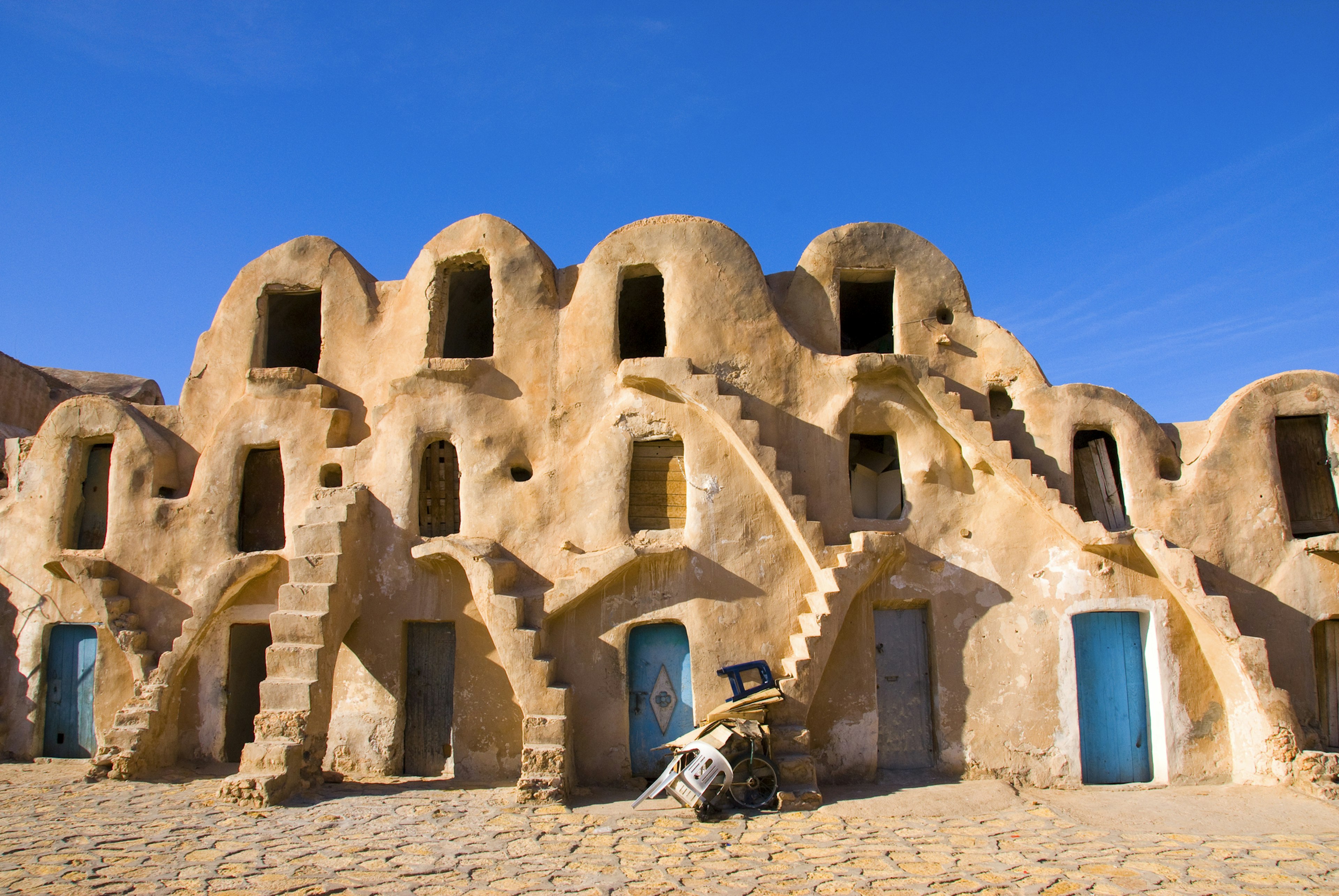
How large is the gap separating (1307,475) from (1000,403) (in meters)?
4.45

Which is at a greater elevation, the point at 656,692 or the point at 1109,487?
the point at 1109,487

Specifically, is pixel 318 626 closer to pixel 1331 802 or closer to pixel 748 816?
pixel 748 816

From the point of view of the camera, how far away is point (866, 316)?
15383mm

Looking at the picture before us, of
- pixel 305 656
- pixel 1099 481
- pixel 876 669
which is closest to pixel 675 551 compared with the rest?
pixel 876 669

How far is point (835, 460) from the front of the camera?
40.7 feet

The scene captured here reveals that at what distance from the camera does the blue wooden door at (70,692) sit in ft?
44.8

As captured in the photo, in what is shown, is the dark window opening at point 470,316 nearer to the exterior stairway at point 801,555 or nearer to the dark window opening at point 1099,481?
the exterior stairway at point 801,555

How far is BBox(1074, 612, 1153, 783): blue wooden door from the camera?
11570 millimetres

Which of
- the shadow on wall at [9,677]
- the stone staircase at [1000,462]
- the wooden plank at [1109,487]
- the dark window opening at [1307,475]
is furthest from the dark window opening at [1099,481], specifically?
the shadow on wall at [9,677]

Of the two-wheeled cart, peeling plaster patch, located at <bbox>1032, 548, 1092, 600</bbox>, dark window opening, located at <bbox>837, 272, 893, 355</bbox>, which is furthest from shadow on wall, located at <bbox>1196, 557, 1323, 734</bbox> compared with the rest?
the two-wheeled cart

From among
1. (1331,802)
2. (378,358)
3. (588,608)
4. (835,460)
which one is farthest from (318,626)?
(1331,802)

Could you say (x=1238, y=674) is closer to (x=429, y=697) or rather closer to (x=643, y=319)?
(x=643, y=319)

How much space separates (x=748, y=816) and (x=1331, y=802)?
264 inches

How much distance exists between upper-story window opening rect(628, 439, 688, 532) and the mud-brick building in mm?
44
